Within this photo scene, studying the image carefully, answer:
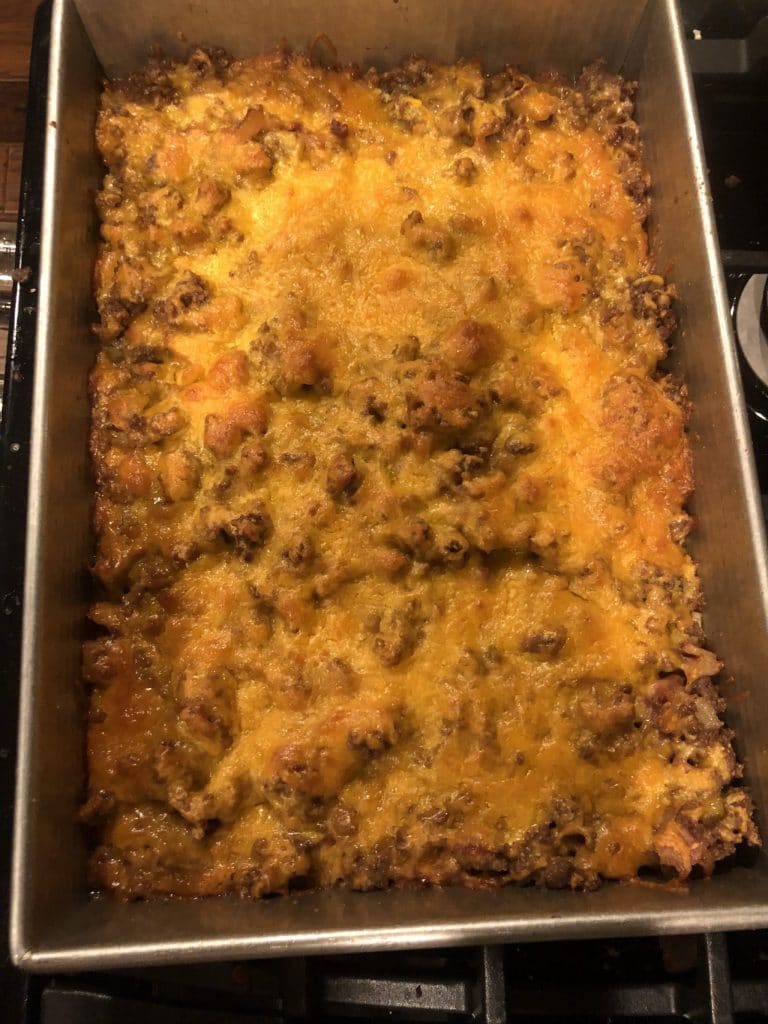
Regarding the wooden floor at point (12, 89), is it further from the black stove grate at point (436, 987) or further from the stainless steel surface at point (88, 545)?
the black stove grate at point (436, 987)

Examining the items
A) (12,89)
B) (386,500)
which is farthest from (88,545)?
(12,89)

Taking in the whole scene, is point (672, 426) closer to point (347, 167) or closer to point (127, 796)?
point (347, 167)

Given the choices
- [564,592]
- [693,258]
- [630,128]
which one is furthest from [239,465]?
[630,128]

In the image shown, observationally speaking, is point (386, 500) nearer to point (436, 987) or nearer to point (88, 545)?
point (88, 545)

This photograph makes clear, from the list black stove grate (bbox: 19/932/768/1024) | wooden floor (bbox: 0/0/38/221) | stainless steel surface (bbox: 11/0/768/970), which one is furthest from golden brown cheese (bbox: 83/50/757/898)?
wooden floor (bbox: 0/0/38/221)

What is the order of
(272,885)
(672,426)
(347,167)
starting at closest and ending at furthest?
(272,885)
(672,426)
(347,167)
